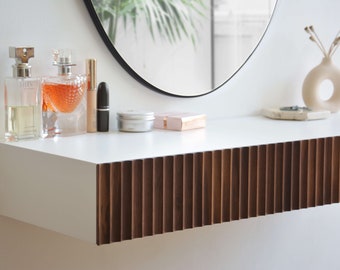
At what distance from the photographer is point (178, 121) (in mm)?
1940

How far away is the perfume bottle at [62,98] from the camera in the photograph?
181 centimetres

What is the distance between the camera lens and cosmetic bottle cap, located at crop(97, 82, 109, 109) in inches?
74.5

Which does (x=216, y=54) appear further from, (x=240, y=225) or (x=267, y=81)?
(x=240, y=225)

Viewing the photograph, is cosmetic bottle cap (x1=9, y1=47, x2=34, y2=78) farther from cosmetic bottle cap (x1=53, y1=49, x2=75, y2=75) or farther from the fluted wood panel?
the fluted wood panel

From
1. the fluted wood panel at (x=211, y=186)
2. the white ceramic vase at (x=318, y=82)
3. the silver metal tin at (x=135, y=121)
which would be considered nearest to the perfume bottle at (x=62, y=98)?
the silver metal tin at (x=135, y=121)

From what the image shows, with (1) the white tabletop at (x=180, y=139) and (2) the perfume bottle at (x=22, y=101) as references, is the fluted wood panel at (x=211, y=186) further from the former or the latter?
(2) the perfume bottle at (x=22, y=101)

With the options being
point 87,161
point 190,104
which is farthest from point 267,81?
point 87,161

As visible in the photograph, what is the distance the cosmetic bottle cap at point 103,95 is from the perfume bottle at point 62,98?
52 mm

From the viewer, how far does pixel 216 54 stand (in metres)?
2.14

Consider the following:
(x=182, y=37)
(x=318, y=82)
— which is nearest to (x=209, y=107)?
(x=182, y=37)

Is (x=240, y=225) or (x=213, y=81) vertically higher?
(x=213, y=81)

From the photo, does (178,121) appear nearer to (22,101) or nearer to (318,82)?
(22,101)

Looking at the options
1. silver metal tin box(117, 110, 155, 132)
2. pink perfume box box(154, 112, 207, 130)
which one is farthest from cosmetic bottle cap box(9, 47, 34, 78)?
pink perfume box box(154, 112, 207, 130)

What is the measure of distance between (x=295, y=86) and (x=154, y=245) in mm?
648
